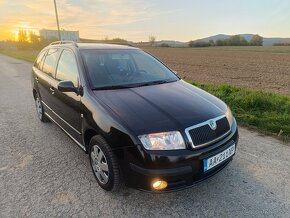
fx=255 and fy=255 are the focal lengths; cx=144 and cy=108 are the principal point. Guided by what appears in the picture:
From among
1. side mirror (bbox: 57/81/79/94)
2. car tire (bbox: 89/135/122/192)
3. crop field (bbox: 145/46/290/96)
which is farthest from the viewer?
crop field (bbox: 145/46/290/96)

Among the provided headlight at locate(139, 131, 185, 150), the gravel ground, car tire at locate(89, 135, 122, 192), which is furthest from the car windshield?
the gravel ground

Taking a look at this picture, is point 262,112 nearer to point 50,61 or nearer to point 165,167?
point 165,167

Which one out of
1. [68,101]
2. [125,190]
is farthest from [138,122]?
[68,101]

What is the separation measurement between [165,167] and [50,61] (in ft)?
10.6

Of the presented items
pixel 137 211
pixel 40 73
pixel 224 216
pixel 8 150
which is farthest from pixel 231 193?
pixel 40 73

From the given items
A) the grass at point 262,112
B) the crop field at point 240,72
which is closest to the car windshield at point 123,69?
the grass at point 262,112

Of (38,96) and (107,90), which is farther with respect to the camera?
(38,96)

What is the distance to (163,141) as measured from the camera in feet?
7.95

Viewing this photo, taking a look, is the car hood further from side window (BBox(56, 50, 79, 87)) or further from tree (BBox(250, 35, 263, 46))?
tree (BBox(250, 35, 263, 46))

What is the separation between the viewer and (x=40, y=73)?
16.3 feet

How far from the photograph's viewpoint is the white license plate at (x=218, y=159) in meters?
2.54

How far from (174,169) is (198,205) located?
0.58m

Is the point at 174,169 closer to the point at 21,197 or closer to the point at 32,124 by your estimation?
the point at 21,197

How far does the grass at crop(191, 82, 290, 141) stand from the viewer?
4681 millimetres
